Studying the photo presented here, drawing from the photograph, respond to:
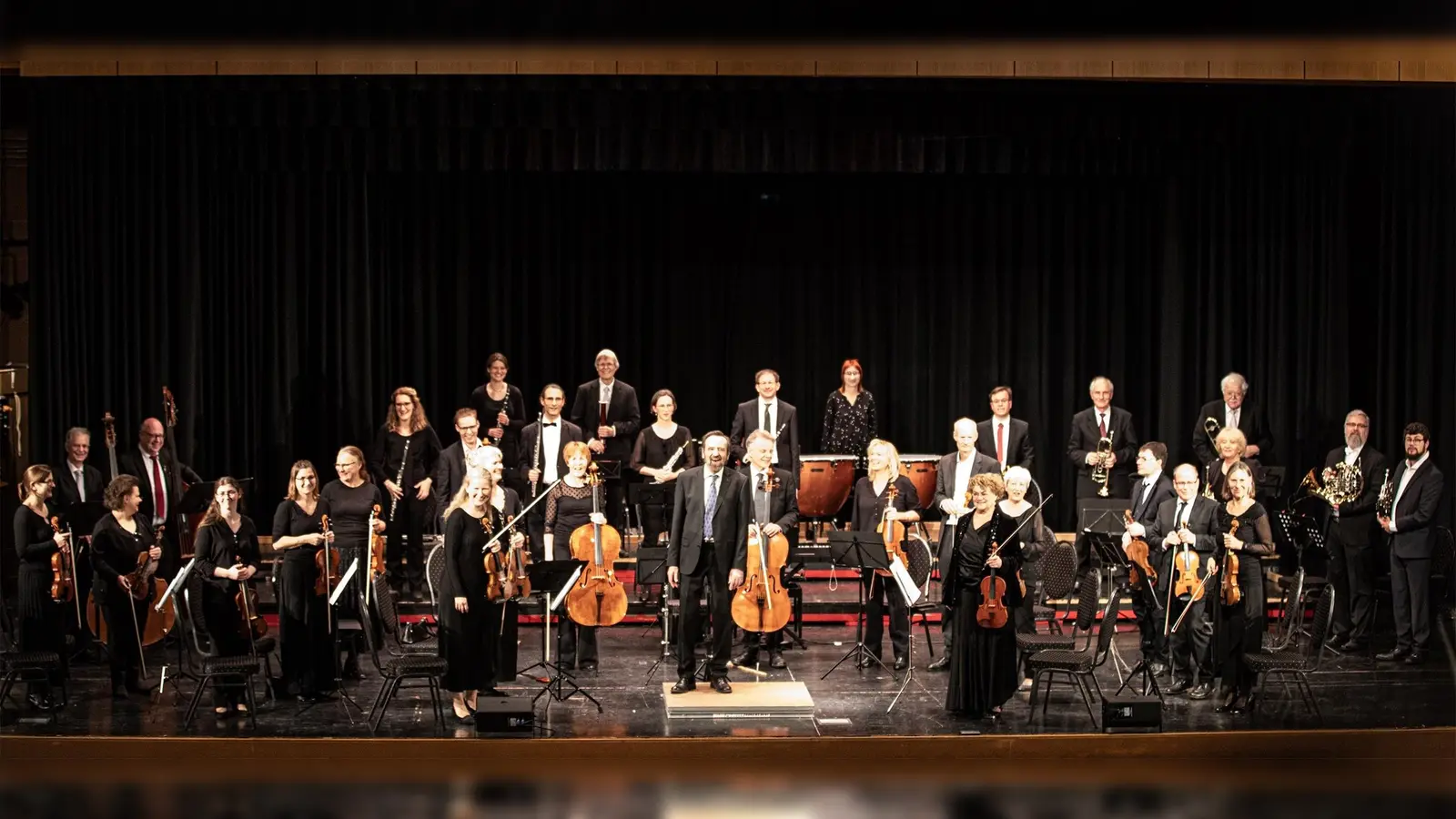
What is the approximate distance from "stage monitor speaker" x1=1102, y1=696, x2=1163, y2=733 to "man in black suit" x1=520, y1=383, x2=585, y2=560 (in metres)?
3.98

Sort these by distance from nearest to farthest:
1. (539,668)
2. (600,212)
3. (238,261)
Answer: (539,668) < (238,261) < (600,212)

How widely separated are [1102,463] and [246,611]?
6246 mm

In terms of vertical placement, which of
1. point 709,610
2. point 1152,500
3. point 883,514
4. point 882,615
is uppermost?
point 1152,500

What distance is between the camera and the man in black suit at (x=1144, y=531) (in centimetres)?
932

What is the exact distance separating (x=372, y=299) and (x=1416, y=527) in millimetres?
8503

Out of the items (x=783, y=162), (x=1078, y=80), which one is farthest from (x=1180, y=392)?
(x=783, y=162)

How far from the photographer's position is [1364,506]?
34.4 ft

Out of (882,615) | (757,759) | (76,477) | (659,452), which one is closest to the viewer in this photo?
(757,759)

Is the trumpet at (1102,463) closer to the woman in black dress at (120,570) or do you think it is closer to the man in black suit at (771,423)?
the man in black suit at (771,423)

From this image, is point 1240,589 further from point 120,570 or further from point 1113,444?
point 120,570

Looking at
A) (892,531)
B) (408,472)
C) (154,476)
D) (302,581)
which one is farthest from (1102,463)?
(154,476)

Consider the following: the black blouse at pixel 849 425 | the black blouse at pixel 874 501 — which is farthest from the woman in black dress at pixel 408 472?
the black blouse at pixel 874 501

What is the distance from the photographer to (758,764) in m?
8.40

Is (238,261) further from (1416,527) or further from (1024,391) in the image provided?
(1416,527)
